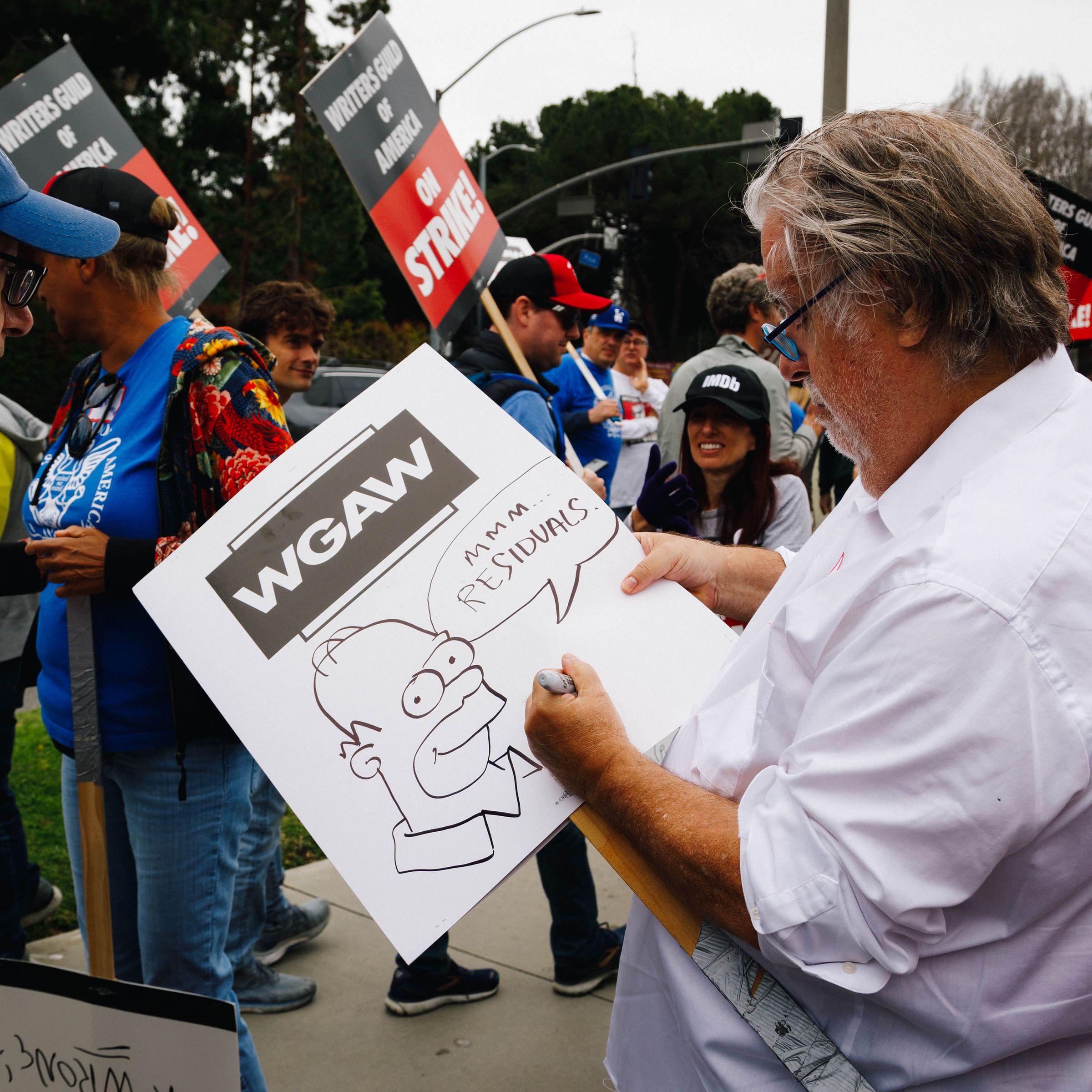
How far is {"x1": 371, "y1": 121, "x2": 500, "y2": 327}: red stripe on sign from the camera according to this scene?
3162mm

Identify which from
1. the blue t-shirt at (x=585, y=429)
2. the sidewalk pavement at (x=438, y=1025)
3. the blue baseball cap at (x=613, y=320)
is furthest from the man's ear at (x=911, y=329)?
the blue baseball cap at (x=613, y=320)

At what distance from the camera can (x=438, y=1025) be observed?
277 cm

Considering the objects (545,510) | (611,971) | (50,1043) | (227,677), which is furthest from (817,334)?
(611,971)

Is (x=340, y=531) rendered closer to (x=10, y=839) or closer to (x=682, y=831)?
(x=682, y=831)

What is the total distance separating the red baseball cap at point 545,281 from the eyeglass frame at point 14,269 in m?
2.15

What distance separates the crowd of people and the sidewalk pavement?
0.82 metres

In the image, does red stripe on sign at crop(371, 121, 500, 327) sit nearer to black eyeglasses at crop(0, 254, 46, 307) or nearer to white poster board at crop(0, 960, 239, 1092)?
black eyeglasses at crop(0, 254, 46, 307)

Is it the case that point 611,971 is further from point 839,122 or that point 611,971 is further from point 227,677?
point 839,122

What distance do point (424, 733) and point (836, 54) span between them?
632 cm

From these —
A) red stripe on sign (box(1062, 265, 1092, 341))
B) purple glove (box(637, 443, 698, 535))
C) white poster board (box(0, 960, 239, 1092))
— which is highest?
white poster board (box(0, 960, 239, 1092))

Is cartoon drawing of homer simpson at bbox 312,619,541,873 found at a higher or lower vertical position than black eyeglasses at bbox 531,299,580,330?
higher

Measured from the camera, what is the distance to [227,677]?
4.33 ft

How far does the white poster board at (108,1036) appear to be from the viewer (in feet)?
4.60

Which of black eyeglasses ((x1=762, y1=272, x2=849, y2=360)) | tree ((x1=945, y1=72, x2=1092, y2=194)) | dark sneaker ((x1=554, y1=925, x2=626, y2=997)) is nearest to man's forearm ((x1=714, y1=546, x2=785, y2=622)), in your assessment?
black eyeglasses ((x1=762, y1=272, x2=849, y2=360))
